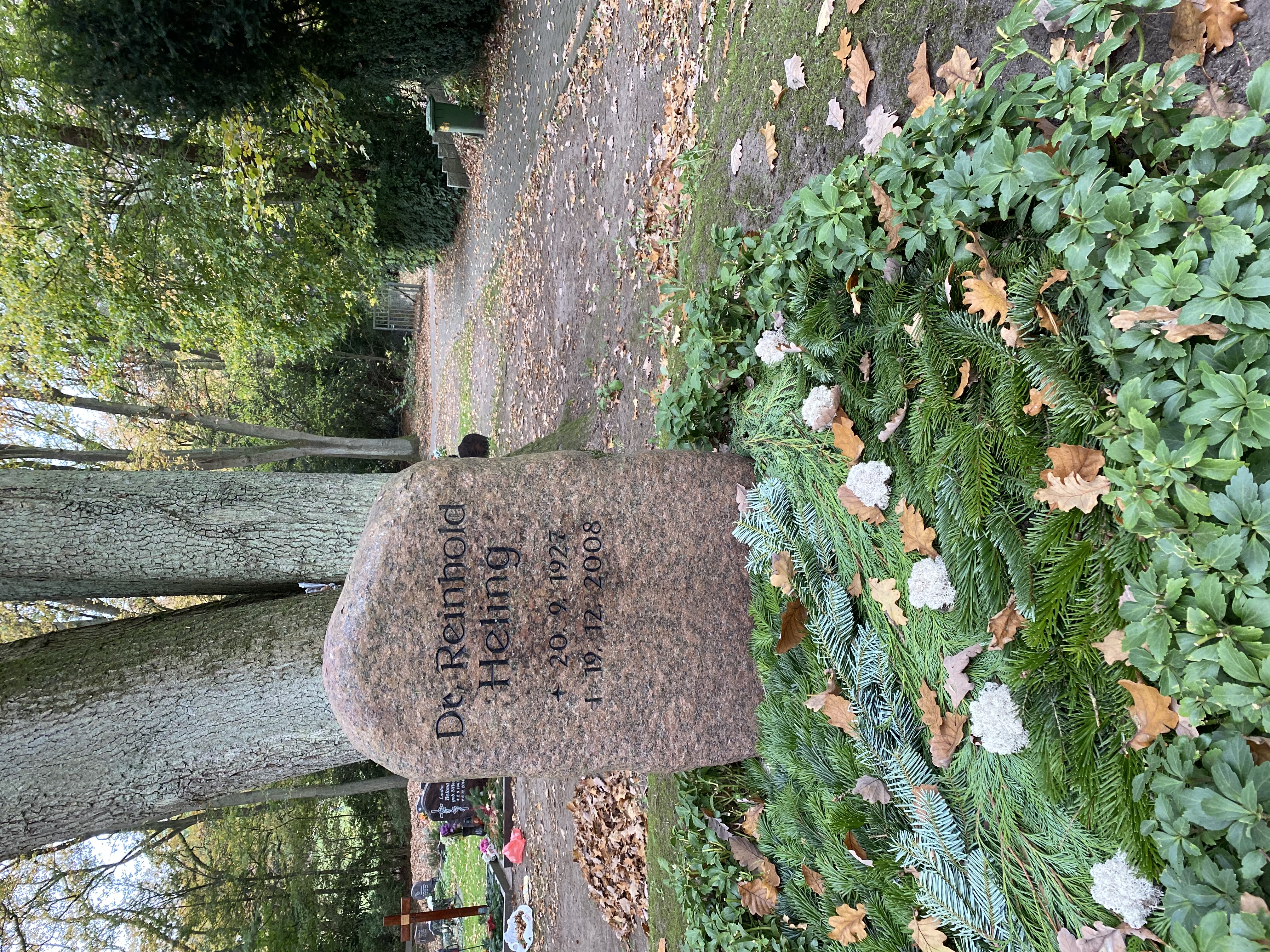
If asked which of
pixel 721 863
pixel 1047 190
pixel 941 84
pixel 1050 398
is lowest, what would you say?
pixel 721 863

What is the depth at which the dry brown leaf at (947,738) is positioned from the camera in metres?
2.39

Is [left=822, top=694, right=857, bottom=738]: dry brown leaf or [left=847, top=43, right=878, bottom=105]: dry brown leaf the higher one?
[left=847, top=43, right=878, bottom=105]: dry brown leaf

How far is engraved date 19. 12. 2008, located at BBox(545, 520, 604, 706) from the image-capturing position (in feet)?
10.3

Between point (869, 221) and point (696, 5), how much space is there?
11.3 ft

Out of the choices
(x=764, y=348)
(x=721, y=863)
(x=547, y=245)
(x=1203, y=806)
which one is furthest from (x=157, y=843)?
(x=1203, y=806)

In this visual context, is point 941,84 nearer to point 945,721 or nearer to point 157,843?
point 945,721

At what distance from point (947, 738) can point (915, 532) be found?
67cm

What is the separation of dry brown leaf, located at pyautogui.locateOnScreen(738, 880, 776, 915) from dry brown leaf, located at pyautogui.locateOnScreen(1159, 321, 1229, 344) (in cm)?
285

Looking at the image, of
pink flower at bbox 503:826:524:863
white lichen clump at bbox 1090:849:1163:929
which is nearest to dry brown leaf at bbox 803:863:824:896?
white lichen clump at bbox 1090:849:1163:929

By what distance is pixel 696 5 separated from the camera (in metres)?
5.12

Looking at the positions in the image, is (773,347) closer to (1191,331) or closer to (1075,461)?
(1075,461)

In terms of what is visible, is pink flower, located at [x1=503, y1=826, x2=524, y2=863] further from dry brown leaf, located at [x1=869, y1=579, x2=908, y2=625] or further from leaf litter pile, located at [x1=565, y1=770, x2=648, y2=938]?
dry brown leaf, located at [x1=869, y1=579, x2=908, y2=625]

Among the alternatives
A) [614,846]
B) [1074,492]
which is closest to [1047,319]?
[1074,492]

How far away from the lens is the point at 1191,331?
5.63ft
